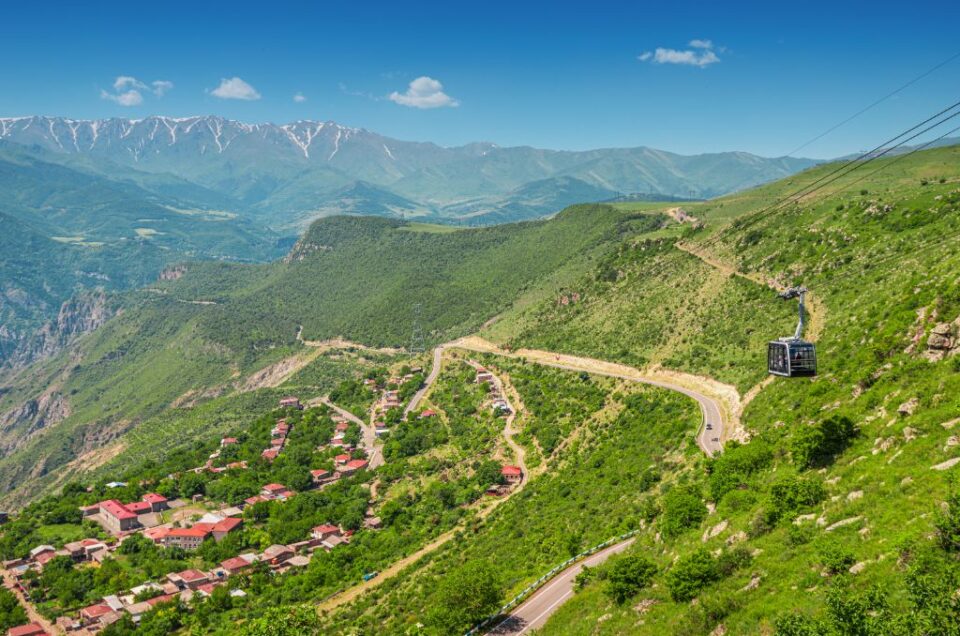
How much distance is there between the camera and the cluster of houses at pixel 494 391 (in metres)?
83.8

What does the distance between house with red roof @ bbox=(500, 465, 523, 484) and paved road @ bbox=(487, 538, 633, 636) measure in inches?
1149

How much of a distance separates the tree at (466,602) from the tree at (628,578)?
8.57m

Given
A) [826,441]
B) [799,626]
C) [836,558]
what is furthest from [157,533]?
[799,626]

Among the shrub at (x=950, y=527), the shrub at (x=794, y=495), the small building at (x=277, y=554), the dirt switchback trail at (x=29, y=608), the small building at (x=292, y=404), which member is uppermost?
the shrub at (x=950, y=527)

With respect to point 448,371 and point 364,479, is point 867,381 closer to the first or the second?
point 364,479

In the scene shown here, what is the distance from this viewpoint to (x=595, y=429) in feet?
212

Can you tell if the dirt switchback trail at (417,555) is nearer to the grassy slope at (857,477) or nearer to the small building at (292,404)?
the grassy slope at (857,477)

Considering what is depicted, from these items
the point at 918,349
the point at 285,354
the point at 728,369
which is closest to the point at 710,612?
the point at 918,349

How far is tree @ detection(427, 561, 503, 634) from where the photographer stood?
33438 millimetres

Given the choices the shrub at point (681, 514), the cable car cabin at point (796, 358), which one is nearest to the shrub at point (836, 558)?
the shrub at point (681, 514)

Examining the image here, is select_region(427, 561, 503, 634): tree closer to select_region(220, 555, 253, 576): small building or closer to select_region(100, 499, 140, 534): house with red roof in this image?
select_region(220, 555, 253, 576): small building

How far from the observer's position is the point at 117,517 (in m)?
71.6

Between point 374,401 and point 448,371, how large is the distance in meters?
13.7

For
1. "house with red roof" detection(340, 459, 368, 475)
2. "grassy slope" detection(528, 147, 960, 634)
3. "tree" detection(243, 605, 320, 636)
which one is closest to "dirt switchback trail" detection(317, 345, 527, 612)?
"tree" detection(243, 605, 320, 636)
